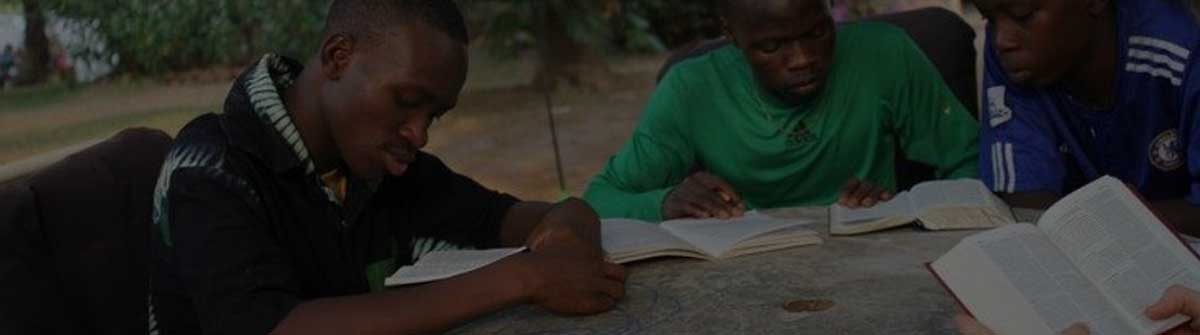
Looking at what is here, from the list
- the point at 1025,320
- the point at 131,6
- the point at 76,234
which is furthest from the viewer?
the point at 131,6

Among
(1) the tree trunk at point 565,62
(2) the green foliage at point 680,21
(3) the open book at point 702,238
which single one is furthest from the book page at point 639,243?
(2) the green foliage at point 680,21

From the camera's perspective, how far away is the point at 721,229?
250 centimetres

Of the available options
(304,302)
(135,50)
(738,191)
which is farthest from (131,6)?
(304,302)

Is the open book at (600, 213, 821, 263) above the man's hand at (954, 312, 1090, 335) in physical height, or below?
below

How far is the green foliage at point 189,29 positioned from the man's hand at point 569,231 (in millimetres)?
2850

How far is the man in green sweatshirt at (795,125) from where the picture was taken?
3072mm

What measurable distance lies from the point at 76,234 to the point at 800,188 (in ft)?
5.05

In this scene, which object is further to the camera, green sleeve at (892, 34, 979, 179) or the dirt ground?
the dirt ground

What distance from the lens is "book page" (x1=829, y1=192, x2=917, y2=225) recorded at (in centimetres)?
251

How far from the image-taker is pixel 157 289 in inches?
84.9

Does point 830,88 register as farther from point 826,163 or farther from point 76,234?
point 76,234

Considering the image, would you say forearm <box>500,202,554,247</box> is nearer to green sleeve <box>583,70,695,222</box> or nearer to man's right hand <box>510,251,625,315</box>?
man's right hand <box>510,251,625,315</box>

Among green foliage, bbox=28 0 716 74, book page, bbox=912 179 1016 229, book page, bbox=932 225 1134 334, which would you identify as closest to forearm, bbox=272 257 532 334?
book page, bbox=932 225 1134 334

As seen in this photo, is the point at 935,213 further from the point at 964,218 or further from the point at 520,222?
the point at 520,222
